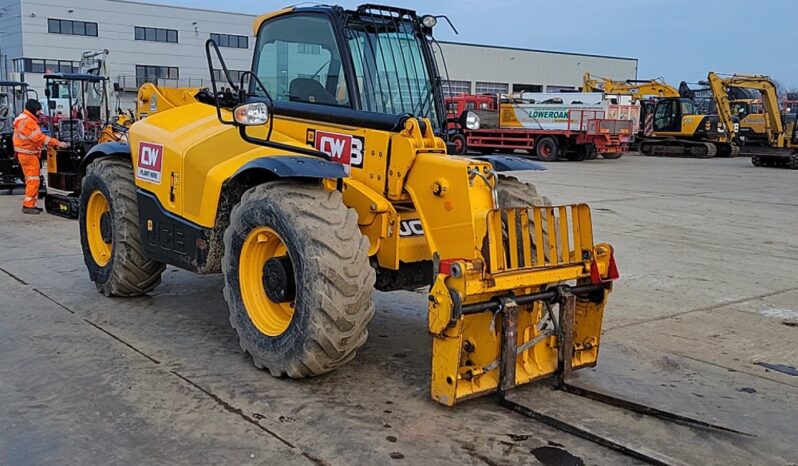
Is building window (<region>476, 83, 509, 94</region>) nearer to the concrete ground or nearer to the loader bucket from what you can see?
the concrete ground

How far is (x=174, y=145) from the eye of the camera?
5.74 m

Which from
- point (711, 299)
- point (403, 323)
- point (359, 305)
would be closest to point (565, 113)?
point (711, 299)

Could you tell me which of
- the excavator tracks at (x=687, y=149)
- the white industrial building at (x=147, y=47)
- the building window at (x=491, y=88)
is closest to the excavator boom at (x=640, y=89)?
the excavator tracks at (x=687, y=149)

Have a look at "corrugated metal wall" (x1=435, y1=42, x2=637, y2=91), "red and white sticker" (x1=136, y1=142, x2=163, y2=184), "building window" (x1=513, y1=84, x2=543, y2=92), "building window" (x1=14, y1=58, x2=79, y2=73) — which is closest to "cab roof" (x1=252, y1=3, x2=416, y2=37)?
"red and white sticker" (x1=136, y1=142, x2=163, y2=184)

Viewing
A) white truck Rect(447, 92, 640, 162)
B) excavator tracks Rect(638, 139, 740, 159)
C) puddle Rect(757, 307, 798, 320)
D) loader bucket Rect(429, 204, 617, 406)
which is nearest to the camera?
loader bucket Rect(429, 204, 617, 406)

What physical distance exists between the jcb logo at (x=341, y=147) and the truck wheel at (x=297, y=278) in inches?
18.0

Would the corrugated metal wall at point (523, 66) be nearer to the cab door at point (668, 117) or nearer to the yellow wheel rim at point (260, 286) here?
the cab door at point (668, 117)

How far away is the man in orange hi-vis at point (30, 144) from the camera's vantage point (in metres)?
12.0

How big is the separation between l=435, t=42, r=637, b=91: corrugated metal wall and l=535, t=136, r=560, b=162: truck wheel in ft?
90.5

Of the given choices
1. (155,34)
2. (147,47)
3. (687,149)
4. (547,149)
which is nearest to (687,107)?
(687,149)

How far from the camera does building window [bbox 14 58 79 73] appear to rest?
157ft

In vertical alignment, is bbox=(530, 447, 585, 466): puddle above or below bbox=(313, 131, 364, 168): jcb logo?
below

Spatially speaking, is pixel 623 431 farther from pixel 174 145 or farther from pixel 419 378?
pixel 174 145

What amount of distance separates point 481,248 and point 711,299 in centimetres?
389
